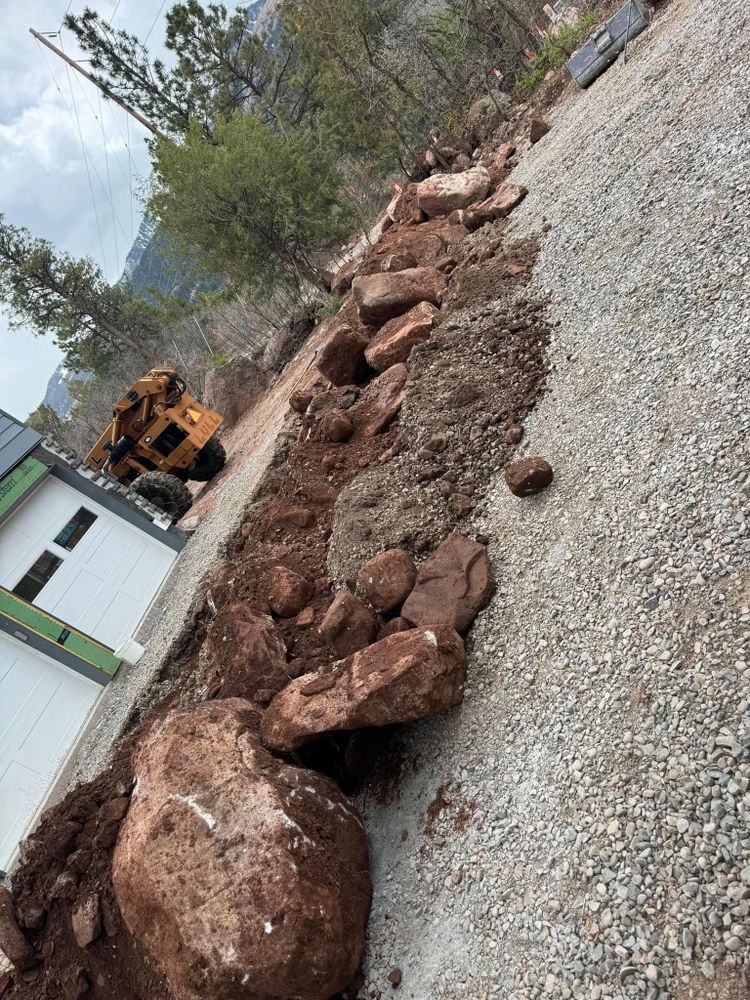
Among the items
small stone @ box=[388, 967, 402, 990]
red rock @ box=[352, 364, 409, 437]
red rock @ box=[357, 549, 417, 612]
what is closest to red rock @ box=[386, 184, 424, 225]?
red rock @ box=[352, 364, 409, 437]

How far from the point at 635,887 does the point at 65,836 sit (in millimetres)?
5129

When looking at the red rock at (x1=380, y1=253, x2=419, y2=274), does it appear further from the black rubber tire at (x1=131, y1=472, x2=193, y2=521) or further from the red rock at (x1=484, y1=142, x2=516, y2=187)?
the black rubber tire at (x1=131, y1=472, x2=193, y2=521)

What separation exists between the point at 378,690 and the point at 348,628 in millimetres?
1171

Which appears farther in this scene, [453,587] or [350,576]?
[350,576]

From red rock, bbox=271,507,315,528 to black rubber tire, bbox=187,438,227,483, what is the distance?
8025mm

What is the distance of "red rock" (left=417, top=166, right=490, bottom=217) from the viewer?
13102 millimetres

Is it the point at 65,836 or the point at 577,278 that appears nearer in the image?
the point at 65,836

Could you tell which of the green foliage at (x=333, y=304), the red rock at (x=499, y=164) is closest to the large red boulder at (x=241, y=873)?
the red rock at (x=499, y=164)

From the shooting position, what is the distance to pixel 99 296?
101 feet

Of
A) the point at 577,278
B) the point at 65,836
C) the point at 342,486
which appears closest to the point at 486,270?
the point at 577,278

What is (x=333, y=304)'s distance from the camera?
1816 cm

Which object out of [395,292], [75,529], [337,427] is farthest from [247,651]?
[395,292]

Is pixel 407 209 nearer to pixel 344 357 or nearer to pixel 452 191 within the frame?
pixel 452 191

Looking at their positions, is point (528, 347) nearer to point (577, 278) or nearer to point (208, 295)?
point (577, 278)
